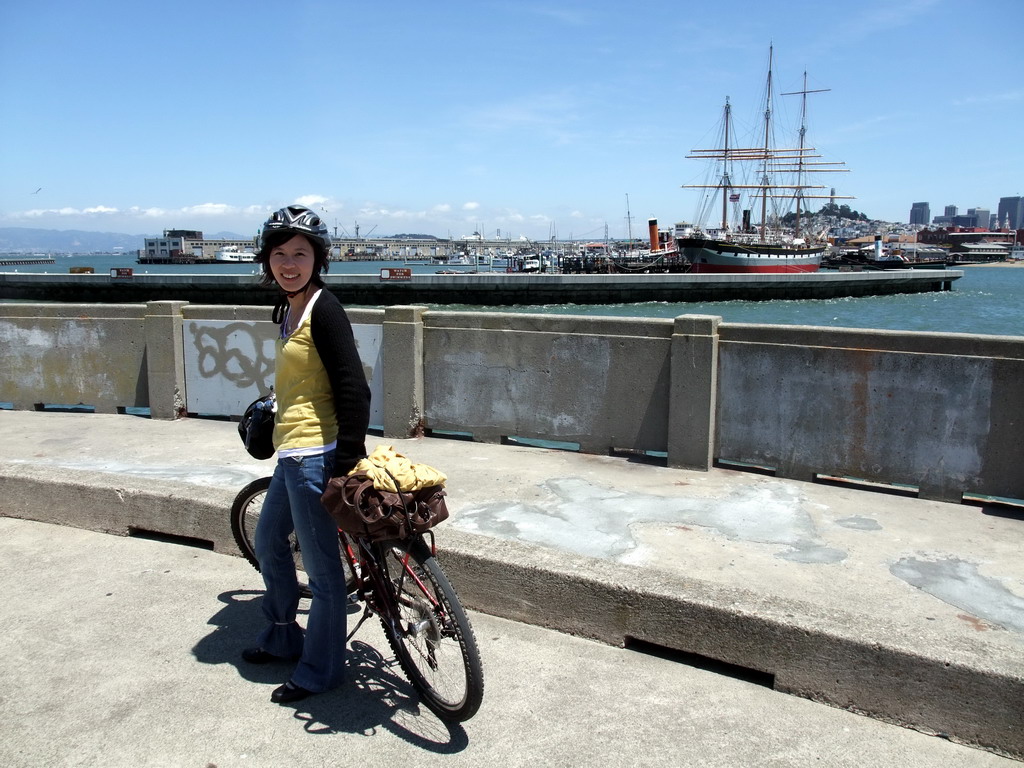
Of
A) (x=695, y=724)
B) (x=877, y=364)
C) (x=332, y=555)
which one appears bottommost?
(x=695, y=724)

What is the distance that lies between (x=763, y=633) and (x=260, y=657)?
223cm

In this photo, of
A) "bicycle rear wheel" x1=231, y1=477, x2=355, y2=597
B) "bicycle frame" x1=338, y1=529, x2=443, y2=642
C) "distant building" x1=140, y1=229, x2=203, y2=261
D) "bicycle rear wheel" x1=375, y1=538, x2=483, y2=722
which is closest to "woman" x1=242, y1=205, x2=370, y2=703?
"bicycle frame" x1=338, y1=529, x2=443, y2=642

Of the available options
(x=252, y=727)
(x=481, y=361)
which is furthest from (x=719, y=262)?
(x=252, y=727)

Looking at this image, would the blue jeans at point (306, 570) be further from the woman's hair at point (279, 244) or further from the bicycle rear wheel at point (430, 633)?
the woman's hair at point (279, 244)

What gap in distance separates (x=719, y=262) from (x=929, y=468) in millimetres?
71015

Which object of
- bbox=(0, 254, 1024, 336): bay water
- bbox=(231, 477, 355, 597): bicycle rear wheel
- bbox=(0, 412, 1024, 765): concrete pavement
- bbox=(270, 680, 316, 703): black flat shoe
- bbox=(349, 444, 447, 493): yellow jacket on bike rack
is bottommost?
bbox=(0, 254, 1024, 336): bay water

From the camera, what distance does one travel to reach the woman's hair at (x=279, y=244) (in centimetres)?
326

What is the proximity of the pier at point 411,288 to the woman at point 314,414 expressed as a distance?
44.8 metres

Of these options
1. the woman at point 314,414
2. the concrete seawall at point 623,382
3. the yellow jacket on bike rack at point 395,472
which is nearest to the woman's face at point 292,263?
the woman at point 314,414

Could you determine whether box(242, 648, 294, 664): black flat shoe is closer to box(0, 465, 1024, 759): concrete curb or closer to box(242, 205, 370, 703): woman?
box(242, 205, 370, 703): woman

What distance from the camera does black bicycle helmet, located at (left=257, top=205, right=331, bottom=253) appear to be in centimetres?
324

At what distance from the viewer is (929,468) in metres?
6.08

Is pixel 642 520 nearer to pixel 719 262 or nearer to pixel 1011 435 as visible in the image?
pixel 1011 435

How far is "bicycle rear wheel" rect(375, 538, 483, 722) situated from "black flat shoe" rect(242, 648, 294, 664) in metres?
0.65
